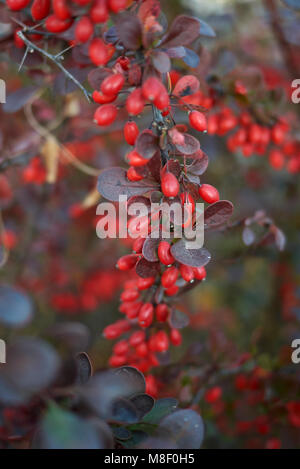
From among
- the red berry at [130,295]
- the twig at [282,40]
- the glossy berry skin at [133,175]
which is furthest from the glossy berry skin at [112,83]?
the twig at [282,40]

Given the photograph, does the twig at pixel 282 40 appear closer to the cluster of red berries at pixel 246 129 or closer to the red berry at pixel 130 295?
the cluster of red berries at pixel 246 129

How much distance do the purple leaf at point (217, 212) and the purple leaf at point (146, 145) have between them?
0.54 feet

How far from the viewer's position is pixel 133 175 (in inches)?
31.0

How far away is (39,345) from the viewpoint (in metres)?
0.58

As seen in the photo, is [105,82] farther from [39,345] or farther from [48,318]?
[48,318]

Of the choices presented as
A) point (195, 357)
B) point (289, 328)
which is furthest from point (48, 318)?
point (289, 328)

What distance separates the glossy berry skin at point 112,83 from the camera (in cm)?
73

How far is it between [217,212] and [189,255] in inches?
4.3

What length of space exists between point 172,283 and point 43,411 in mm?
334

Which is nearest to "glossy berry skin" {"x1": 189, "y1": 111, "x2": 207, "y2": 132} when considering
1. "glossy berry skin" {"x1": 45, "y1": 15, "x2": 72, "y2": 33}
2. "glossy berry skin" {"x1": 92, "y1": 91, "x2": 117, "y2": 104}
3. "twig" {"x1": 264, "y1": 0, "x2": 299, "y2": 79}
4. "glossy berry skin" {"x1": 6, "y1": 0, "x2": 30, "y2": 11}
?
"glossy berry skin" {"x1": 92, "y1": 91, "x2": 117, "y2": 104}

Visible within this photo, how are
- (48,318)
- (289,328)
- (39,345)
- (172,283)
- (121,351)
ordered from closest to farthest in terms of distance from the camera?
(39,345)
(172,283)
(121,351)
(289,328)
(48,318)

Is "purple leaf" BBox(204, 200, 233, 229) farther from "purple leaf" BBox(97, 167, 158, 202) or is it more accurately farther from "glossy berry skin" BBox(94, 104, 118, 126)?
"glossy berry skin" BBox(94, 104, 118, 126)

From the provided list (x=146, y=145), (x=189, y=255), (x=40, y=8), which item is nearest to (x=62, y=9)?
(x=40, y=8)

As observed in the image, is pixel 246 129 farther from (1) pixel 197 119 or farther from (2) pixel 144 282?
(2) pixel 144 282
